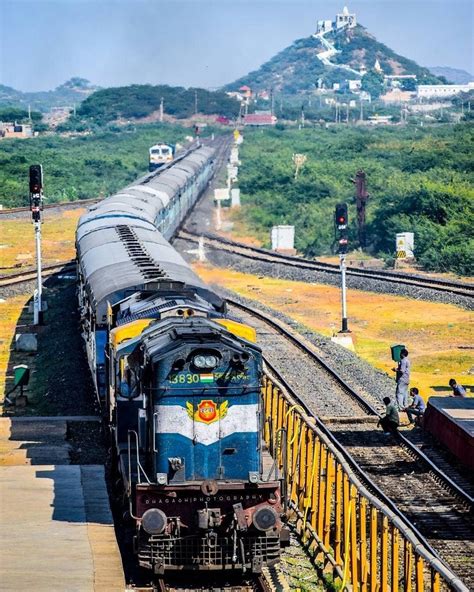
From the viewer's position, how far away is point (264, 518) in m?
13.6

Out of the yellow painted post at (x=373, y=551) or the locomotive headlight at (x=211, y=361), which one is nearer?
the yellow painted post at (x=373, y=551)

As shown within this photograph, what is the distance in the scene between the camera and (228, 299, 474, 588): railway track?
16.2 meters

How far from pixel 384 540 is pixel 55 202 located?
6728 cm

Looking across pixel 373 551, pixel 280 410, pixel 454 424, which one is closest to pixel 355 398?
pixel 454 424

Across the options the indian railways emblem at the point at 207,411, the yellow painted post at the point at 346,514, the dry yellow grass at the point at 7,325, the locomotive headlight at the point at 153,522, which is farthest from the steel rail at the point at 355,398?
the dry yellow grass at the point at 7,325

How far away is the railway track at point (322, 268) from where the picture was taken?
4199 centimetres

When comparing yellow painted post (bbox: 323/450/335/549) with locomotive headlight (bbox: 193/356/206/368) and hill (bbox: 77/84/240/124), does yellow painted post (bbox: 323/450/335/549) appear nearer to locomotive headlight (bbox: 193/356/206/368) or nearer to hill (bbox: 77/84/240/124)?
locomotive headlight (bbox: 193/356/206/368)

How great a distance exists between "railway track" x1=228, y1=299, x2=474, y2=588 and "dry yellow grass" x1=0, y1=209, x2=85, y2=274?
2151 centimetres

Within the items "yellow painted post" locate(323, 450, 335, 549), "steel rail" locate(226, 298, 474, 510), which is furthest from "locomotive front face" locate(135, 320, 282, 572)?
"steel rail" locate(226, 298, 474, 510)

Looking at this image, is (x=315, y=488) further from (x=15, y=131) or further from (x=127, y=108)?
(x=127, y=108)

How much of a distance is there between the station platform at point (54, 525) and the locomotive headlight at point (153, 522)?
2.18ft

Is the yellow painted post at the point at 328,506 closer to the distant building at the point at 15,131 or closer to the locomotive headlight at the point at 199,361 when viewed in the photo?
the locomotive headlight at the point at 199,361

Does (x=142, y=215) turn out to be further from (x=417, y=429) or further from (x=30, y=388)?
(x=417, y=429)

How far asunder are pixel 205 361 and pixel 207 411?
0.65 meters
